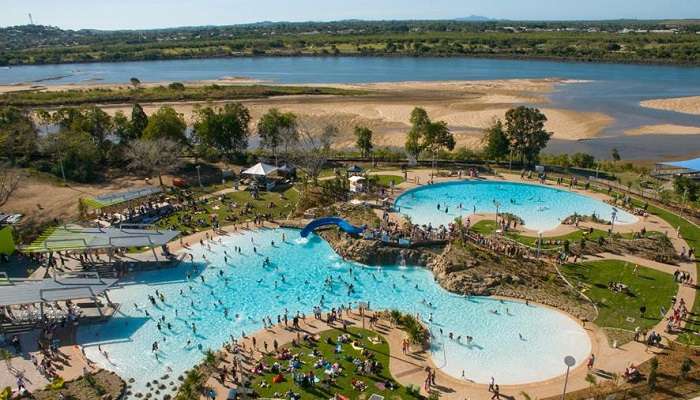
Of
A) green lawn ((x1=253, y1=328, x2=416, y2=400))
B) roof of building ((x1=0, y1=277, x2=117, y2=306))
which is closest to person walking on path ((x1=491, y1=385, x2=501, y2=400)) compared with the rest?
green lawn ((x1=253, y1=328, x2=416, y2=400))

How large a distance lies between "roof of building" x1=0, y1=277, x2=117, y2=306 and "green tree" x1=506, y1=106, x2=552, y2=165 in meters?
45.7

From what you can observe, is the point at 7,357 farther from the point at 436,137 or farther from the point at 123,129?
the point at 436,137

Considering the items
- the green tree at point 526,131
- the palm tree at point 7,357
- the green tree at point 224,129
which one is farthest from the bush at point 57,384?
the green tree at point 526,131

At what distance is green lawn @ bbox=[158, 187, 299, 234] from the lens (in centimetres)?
4719

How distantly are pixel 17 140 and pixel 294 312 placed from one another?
47529mm

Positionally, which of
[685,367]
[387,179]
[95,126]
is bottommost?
[685,367]

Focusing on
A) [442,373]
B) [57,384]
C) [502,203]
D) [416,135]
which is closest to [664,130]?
[416,135]

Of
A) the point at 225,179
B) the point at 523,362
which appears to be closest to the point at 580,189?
the point at 523,362

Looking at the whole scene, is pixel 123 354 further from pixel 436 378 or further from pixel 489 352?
pixel 489 352

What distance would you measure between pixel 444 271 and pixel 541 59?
160074 millimetres

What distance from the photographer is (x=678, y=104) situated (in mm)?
100500

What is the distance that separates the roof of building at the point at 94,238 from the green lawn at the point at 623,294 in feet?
105

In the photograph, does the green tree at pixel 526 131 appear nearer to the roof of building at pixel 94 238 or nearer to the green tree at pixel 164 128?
the roof of building at pixel 94 238

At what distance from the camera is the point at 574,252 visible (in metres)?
40.0
